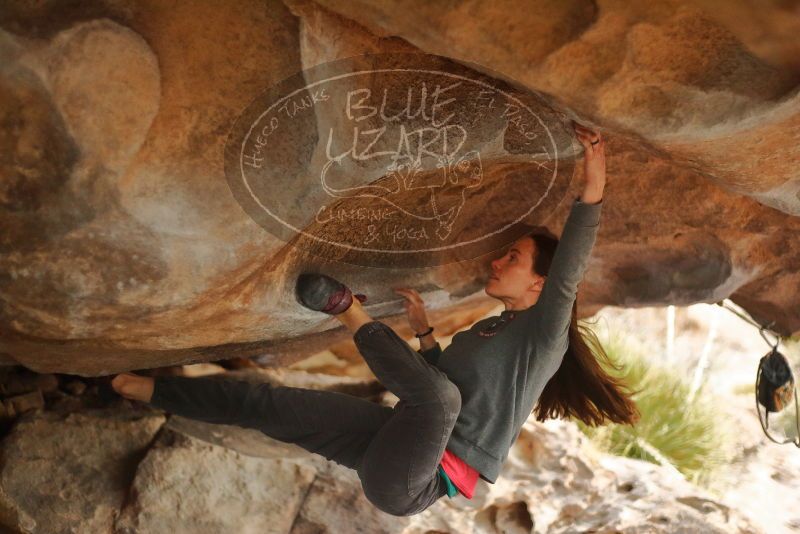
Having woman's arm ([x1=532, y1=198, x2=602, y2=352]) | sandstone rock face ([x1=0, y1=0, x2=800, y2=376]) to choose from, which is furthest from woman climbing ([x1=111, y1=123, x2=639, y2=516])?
sandstone rock face ([x1=0, y1=0, x2=800, y2=376])

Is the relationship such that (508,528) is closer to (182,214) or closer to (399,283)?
(399,283)

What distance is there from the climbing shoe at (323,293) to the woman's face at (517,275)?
0.43 m

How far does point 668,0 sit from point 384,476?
128cm

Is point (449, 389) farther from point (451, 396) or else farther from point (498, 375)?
point (498, 375)

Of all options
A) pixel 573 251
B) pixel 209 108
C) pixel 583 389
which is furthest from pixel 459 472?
pixel 209 108

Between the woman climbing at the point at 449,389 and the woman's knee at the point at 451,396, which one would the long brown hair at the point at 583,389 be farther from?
the woman's knee at the point at 451,396

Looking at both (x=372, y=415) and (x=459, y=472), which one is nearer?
(x=459, y=472)

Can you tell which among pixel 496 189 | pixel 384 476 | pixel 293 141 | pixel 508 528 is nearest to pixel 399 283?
pixel 496 189

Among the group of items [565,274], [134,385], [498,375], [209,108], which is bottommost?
[134,385]

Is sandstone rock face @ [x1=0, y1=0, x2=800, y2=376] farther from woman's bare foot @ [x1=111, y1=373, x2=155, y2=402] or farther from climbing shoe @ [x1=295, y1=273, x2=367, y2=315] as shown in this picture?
woman's bare foot @ [x1=111, y1=373, x2=155, y2=402]

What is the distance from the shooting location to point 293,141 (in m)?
1.74

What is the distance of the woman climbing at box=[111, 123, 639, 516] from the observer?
1981 mm

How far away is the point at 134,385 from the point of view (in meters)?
2.44

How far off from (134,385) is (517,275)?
116 centimetres
